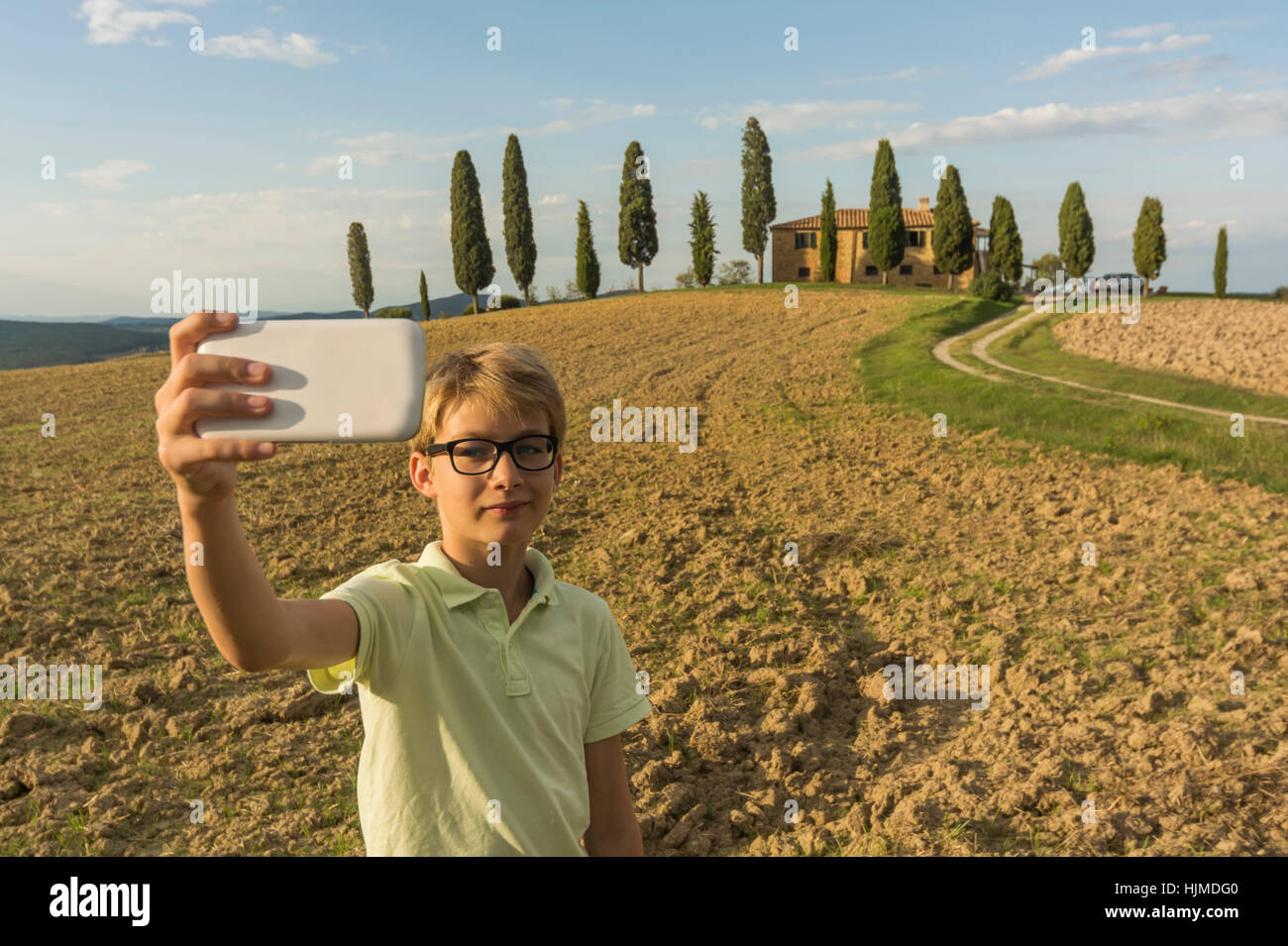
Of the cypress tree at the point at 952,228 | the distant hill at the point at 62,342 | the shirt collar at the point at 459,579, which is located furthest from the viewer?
the distant hill at the point at 62,342

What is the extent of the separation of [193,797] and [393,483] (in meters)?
7.96

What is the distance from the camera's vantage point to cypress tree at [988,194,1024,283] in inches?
2109

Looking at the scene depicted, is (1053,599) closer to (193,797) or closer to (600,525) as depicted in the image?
(600,525)

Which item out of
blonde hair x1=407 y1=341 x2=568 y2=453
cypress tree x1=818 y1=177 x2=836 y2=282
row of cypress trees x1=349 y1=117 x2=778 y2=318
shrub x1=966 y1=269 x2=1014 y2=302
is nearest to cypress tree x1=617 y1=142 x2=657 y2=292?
row of cypress trees x1=349 y1=117 x2=778 y2=318

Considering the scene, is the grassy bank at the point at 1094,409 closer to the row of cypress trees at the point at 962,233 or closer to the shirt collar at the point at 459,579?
the shirt collar at the point at 459,579

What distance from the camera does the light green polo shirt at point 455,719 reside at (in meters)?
2.01

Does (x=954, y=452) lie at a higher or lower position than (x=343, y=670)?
lower

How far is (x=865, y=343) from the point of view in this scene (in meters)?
26.1

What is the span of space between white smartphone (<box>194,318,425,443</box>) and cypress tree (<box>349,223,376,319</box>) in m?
60.5

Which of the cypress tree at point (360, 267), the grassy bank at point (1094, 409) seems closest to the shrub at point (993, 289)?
the grassy bank at point (1094, 409)

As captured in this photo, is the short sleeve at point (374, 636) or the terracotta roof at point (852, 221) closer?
the short sleeve at point (374, 636)

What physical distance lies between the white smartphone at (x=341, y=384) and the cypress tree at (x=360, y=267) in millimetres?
60468

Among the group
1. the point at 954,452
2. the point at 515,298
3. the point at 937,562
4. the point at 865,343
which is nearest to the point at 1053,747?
the point at 937,562

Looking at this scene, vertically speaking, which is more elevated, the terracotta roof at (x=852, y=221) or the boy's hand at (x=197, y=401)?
the terracotta roof at (x=852, y=221)
